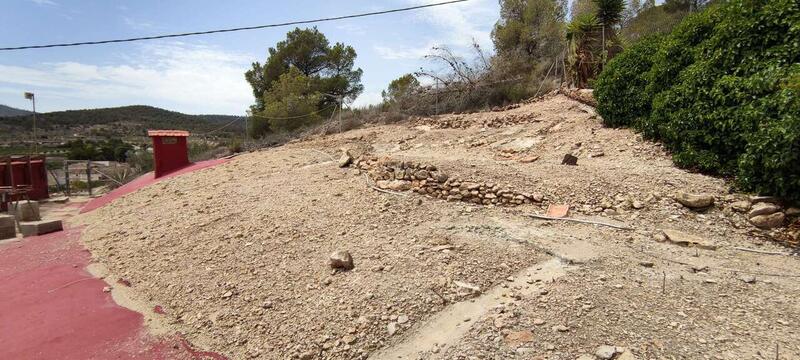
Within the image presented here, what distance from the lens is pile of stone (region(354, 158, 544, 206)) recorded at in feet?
20.7

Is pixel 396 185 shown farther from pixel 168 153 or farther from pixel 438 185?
pixel 168 153

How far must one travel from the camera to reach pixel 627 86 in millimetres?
8781

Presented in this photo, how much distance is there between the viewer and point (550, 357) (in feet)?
10.4

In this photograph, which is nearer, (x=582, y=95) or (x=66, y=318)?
(x=66, y=318)

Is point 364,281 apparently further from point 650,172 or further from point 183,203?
point 183,203

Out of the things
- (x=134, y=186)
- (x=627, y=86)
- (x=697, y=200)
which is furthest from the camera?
(x=134, y=186)

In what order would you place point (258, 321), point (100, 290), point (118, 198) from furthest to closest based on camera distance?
point (118, 198), point (100, 290), point (258, 321)

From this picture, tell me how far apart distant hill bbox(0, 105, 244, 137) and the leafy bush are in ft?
124

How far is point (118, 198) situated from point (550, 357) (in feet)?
39.9

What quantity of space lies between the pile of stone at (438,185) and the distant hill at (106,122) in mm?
37204

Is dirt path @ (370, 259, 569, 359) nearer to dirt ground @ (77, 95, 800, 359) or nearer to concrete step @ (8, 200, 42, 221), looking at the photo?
dirt ground @ (77, 95, 800, 359)

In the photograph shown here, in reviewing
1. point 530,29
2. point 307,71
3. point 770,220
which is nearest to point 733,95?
point 770,220

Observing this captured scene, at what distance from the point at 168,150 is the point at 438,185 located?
10.3 meters

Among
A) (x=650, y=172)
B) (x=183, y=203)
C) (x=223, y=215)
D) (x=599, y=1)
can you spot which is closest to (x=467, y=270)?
(x=650, y=172)
